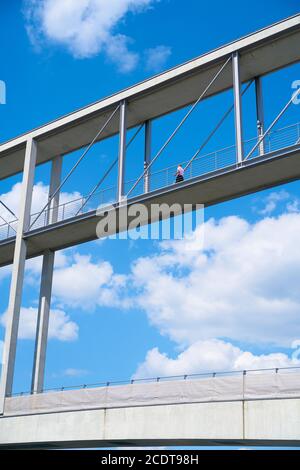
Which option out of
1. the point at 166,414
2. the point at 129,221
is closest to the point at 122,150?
the point at 129,221

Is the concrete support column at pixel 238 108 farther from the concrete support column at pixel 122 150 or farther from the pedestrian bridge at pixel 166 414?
the pedestrian bridge at pixel 166 414

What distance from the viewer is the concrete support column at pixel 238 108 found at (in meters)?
26.9

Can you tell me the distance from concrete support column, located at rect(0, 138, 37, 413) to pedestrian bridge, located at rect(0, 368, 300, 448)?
9.27 feet

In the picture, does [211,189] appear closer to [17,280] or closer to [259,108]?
[259,108]

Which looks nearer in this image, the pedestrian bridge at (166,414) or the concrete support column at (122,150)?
the pedestrian bridge at (166,414)

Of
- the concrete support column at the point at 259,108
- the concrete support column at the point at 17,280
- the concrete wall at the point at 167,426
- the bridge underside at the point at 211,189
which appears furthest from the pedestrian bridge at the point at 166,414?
the concrete support column at the point at 259,108

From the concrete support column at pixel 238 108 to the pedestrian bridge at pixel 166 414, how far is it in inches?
361

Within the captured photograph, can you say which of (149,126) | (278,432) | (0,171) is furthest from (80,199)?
(278,432)

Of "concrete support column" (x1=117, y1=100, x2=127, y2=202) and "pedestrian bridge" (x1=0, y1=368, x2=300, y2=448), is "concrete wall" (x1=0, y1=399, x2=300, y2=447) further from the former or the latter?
"concrete support column" (x1=117, y1=100, x2=127, y2=202)

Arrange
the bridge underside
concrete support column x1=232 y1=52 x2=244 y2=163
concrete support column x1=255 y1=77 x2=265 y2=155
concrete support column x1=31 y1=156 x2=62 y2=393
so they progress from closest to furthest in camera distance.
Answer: the bridge underside
concrete support column x1=232 y1=52 x2=244 y2=163
concrete support column x1=255 y1=77 x2=265 y2=155
concrete support column x1=31 y1=156 x2=62 y2=393

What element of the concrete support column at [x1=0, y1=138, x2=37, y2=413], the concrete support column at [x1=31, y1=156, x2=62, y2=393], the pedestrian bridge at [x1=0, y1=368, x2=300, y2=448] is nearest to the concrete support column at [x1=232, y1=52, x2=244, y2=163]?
the pedestrian bridge at [x1=0, y1=368, x2=300, y2=448]

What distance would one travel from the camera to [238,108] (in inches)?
1089

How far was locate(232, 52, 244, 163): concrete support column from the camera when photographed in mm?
26891
